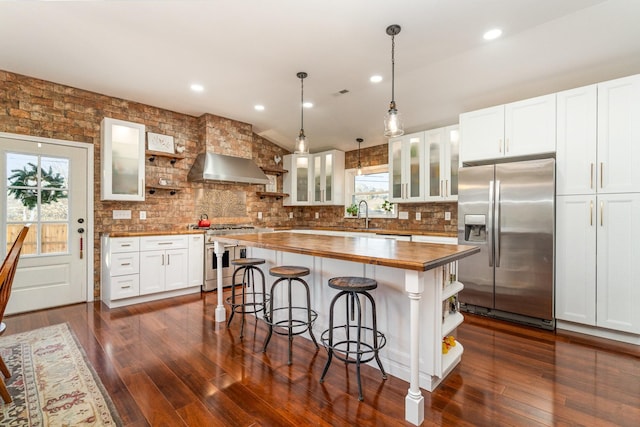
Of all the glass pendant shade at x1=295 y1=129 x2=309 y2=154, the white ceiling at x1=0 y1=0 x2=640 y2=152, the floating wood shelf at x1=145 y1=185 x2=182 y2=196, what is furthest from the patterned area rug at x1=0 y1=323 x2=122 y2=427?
the white ceiling at x1=0 y1=0 x2=640 y2=152

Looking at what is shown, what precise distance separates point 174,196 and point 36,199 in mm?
1594

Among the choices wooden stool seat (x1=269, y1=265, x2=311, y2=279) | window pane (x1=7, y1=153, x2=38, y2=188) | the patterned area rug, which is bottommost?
the patterned area rug

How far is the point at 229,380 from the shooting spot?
2129mm

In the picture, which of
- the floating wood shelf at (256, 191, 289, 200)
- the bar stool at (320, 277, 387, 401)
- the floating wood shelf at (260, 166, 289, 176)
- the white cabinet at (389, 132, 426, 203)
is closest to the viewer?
the bar stool at (320, 277, 387, 401)

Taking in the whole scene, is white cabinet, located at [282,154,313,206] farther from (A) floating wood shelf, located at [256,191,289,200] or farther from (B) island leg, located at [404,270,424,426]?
(B) island leg, located at [404,270,424,426]

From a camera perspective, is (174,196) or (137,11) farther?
(174,196)

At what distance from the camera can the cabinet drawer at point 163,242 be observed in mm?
3966

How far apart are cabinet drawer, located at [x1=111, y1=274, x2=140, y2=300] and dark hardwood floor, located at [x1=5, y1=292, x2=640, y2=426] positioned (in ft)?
2.10

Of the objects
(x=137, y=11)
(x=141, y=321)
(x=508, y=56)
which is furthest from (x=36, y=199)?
(x=508, y=56)

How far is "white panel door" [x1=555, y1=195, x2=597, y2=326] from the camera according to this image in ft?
9.59

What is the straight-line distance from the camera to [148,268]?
3.99 meters

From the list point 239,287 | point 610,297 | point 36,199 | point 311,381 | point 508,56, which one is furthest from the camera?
point 239,287

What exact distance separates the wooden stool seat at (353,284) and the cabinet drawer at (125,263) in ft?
9.83

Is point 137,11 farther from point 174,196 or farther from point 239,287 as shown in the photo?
point 239,287
